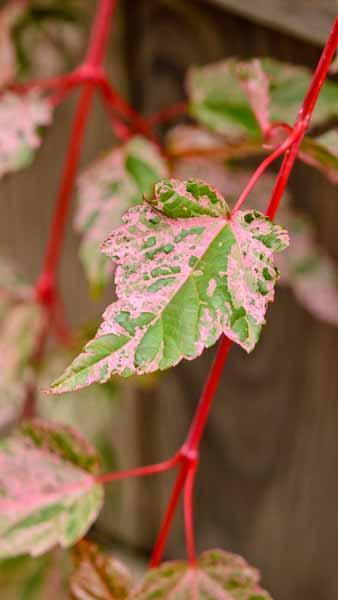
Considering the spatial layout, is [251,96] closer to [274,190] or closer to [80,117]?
[274,190]

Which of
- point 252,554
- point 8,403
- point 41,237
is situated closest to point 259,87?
point 8,403

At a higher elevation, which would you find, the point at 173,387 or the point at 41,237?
the point at 41,237

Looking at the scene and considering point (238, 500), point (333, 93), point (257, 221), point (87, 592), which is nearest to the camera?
point (257, 221)

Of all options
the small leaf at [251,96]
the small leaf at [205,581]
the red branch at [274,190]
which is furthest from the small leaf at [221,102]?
the small leaf at [205,581]

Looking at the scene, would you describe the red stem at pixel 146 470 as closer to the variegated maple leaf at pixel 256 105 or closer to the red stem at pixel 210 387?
the red stem at pixel 210 387

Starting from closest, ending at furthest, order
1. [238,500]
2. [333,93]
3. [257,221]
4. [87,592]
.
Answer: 1. [257,221]
2. [87,592]
3. [333,93]
4. [238,500]

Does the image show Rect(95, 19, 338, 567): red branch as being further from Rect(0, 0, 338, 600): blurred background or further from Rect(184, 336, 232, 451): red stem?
Rect(0, 0, 338, 600): blurred background

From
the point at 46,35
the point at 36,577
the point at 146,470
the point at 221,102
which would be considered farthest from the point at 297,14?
the point at 36,577

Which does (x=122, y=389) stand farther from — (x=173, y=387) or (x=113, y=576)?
(x=113, y=576)

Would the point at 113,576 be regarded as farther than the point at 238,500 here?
No
